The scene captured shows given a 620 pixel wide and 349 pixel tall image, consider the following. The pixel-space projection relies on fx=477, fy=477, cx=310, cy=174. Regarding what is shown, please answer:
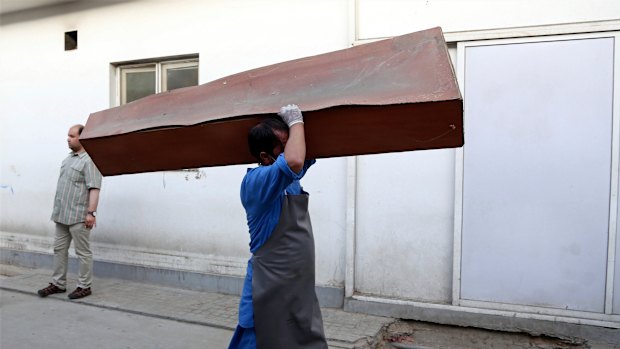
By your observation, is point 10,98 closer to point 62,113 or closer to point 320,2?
point 62,113

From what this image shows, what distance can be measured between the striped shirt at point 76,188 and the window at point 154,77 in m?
1.22

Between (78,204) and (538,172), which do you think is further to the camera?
(78,204)

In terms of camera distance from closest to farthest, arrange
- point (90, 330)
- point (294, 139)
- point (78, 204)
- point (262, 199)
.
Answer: point (294, 139)
point (262, 199)
point (90, 330)
point (78, 204)

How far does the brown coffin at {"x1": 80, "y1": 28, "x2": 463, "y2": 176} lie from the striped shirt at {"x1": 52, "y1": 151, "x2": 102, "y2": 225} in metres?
2.59

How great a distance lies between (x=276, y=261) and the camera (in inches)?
84.7

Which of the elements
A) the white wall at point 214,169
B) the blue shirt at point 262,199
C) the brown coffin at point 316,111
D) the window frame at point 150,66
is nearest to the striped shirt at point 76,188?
the white wall at point 214,169

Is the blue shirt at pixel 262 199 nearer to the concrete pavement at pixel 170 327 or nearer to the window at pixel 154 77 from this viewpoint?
the concrete pavement at pixel 170 327

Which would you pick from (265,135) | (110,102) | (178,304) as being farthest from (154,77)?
(265,135)

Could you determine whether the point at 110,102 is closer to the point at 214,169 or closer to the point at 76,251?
the point at 214,169

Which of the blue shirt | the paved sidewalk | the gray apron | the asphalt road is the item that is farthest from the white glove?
the asphalt road

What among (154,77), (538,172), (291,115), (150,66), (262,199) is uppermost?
(150,66)

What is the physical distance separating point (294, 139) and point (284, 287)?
68cm

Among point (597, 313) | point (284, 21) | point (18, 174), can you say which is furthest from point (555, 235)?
point (18, 174)

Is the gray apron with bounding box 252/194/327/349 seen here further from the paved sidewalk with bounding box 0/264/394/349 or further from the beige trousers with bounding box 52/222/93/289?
the beige trousers with bounding box 52/222/93/289
